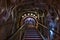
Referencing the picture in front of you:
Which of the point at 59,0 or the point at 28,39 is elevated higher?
the point at 59,0

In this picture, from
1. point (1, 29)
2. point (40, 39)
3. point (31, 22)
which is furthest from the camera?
point (31, 22)

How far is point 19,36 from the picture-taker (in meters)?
6.95

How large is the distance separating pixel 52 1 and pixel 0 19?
299cm

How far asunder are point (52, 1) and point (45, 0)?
0.58 m

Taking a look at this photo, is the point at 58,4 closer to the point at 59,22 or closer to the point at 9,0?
the point at 59,22

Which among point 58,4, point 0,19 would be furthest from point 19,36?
point 58,4

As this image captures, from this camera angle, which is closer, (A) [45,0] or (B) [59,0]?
(B) [59,0]

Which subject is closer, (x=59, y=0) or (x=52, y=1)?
(x=59, y=0)

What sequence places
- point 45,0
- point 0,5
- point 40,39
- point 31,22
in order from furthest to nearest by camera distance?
point 31,22
point 45,0
point 40,39
point 0,5

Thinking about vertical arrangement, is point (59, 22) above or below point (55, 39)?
above

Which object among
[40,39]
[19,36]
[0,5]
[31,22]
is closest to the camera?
[0,5]

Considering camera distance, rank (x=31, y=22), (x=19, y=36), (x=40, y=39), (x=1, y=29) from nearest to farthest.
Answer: (x=1, y=29), (x=19, y=36), (x=40, y=39), (x=31, y=22)

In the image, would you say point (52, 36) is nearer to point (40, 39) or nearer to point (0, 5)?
point (40, 39)

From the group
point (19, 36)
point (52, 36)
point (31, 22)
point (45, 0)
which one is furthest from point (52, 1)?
point (31, 22)
